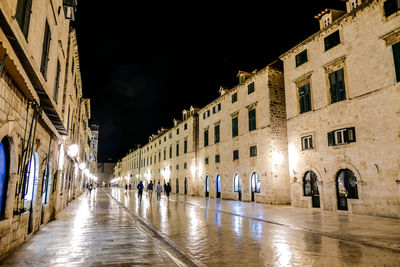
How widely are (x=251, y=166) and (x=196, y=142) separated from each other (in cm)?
1395

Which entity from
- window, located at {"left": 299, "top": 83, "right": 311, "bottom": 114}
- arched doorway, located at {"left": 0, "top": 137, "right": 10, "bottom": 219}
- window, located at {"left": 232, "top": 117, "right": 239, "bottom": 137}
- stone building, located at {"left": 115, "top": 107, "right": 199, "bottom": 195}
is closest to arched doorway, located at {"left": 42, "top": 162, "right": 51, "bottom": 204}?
arched doorway, located at {"left": 0, "top": 137, "right": 10, "bottom": 219}

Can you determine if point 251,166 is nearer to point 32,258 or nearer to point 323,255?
point 323,255

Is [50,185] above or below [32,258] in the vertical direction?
above

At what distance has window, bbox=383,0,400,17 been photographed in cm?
1310

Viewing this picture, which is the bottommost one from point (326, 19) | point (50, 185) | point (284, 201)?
point (284, 201)

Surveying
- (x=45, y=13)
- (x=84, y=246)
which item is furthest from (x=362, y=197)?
(x=45, y=13)

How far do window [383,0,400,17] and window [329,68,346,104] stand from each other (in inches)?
144

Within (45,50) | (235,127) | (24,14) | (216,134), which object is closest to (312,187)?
(235,127)

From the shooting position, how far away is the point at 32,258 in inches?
231

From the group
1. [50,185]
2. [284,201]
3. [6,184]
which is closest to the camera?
[6,184]

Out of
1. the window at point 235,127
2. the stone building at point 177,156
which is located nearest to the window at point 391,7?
the window at point 235,127

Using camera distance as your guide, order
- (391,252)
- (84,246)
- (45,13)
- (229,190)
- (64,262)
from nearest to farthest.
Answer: (64,262), (391,252), (84,246), (45,13), (229,190)

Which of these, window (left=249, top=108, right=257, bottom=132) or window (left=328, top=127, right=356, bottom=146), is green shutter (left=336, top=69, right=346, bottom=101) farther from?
window (left=249, top=108, right=257, bottom=132)

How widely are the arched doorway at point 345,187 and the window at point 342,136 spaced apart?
171 cm
